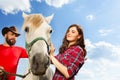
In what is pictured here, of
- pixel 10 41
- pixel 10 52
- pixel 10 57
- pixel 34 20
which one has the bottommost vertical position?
pixel 10 57

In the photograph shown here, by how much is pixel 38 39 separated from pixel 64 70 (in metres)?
0.90

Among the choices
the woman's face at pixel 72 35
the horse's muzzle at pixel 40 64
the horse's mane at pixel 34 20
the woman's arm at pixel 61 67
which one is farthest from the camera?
the horse's mane at pixel 34 20

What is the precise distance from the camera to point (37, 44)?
441 centimetres

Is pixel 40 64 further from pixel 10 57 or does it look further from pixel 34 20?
pixel 10 57

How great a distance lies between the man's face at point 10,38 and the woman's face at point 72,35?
2440 millimetres

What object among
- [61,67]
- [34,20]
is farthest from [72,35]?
[34,20]

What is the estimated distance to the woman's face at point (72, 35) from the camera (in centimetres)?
419

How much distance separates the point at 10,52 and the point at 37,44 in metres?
1.97

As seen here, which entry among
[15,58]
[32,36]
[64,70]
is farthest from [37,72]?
[15,58]

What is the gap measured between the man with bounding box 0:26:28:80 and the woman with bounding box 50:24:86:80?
204 centimetres

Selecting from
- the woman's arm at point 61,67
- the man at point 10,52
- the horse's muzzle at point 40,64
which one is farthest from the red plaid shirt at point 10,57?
the woman's arm at point 61,67

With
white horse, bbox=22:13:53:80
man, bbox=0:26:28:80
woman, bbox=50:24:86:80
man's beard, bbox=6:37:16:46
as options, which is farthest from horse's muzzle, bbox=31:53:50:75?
man's beard, bbox=6:37:16:46

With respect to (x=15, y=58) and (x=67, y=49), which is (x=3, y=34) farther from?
(x=67, y=49)

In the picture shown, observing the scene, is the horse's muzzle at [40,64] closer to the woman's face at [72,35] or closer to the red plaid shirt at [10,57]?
the woman's face at [72,35]
